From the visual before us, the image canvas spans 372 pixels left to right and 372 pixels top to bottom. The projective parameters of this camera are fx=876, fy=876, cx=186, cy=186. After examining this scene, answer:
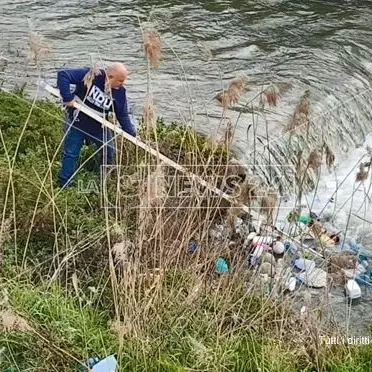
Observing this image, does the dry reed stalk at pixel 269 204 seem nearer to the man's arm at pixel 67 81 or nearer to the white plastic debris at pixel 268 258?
the white plastic debris at pixel 268 258

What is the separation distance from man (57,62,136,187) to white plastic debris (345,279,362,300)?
203 cm

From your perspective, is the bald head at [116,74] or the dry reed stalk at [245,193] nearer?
the dry reed stalk at [245,193]

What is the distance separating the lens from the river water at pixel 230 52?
34.5 ft

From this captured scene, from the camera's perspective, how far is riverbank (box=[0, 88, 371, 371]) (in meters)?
5.08

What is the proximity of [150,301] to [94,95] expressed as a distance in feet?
7.70

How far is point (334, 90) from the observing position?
11.6 meters

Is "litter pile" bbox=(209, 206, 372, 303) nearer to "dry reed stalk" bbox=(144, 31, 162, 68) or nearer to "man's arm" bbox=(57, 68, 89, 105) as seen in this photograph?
"dry reed stalk" bbox=(144, 31, 162, 68)

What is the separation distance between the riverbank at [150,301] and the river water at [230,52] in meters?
3.01

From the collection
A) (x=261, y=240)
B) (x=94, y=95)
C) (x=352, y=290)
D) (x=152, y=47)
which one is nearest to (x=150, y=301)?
(x=261, y=240)

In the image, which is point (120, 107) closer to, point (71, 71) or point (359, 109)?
point (71, 71)

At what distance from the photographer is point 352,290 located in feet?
22.3

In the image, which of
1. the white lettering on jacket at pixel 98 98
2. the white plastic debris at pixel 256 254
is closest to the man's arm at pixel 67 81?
the white lettering on jacket at pixel 98 98

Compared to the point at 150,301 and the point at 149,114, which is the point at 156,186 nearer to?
the point at 149,114

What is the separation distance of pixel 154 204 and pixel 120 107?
1878mm
